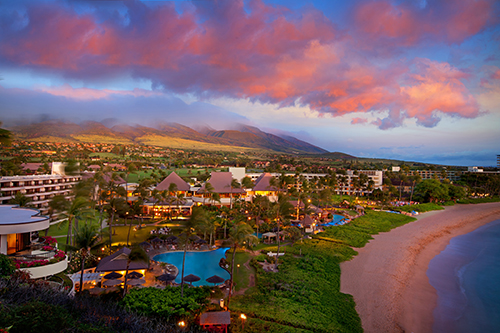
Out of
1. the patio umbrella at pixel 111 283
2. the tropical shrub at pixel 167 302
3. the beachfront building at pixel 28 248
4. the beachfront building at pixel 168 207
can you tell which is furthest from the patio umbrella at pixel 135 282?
the beachfront building at pixel 168 207

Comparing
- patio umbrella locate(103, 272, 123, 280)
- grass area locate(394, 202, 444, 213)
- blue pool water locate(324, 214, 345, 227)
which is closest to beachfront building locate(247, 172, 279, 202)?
blue pool water locate(324, 214, 345, 227)

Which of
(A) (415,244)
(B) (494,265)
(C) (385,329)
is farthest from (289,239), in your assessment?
(B) (494,265)

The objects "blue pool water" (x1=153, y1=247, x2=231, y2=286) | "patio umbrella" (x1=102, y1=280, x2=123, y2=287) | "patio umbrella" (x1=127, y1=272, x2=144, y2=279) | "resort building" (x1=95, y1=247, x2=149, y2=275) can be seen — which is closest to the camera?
"patio umbrella" (x1=102, y1=280, x2=123, y2=287)

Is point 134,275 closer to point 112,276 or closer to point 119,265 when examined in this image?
point 112,276

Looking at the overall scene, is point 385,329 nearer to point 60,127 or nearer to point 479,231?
point 479,231

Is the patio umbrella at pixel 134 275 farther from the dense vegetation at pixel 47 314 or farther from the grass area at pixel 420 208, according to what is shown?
the grass area at pixel 420 208

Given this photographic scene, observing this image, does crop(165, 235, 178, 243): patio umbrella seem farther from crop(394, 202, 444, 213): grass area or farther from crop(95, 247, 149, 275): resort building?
crop(394, 202, 444, 213): grass area

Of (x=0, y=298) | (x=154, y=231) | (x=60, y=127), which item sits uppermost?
(x=60, y=127)
